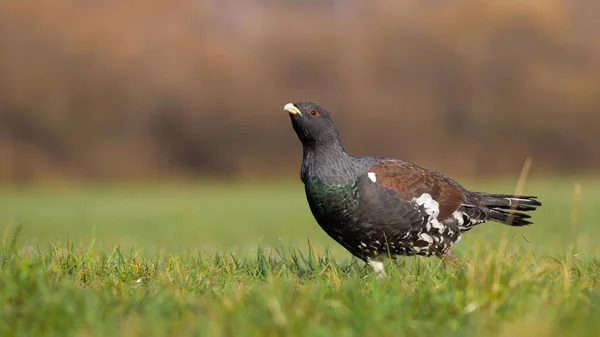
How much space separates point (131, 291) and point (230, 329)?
1211 mm

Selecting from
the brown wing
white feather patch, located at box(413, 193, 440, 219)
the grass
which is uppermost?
the brown wing

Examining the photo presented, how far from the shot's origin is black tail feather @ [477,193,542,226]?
716 cm

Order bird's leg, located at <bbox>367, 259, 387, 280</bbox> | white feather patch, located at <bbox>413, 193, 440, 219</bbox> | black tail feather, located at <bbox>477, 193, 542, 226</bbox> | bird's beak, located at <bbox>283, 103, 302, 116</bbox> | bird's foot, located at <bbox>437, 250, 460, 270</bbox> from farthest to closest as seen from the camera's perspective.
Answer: black tail feather, located at <bbox>477, 193, 542, 226</bbox> → white feather patch, located at <bbox>413, 193, 440, 219</bbox> → bird's foot, located at <bbox>437, 250, 460, 270</bbox> → bird's beak, located at <bbox>283, 103, 302, 116</bbox> → bird's leg, located at <bbox>367, 259, 387, 280</bbox>

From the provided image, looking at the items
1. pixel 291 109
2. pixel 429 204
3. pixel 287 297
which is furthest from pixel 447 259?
pixel 287 297

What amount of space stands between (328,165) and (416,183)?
85 cm

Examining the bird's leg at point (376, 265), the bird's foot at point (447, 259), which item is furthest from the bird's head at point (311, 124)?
the bird's foot at point (447, 259)

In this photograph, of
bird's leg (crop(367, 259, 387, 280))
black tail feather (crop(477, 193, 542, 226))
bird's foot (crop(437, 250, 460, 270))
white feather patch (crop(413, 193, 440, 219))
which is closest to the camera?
bird's leg (crop(367, 259, 387, 280))

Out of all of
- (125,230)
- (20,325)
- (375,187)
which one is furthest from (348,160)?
(125,230)

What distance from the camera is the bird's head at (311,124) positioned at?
20.1 ft

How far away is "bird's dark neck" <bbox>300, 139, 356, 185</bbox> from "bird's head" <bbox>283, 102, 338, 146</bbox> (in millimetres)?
44

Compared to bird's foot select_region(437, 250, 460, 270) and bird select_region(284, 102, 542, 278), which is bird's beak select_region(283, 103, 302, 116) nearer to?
bird select_region(284, 102, 542, 278)

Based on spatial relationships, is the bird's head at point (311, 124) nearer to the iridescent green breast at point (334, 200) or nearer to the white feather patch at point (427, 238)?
the iridescent green breast at point (334, 200)

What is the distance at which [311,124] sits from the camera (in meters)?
6.12

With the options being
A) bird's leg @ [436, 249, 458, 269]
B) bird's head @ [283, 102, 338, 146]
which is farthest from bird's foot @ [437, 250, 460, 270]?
bird's head @ [283, 102, 338, 146]
